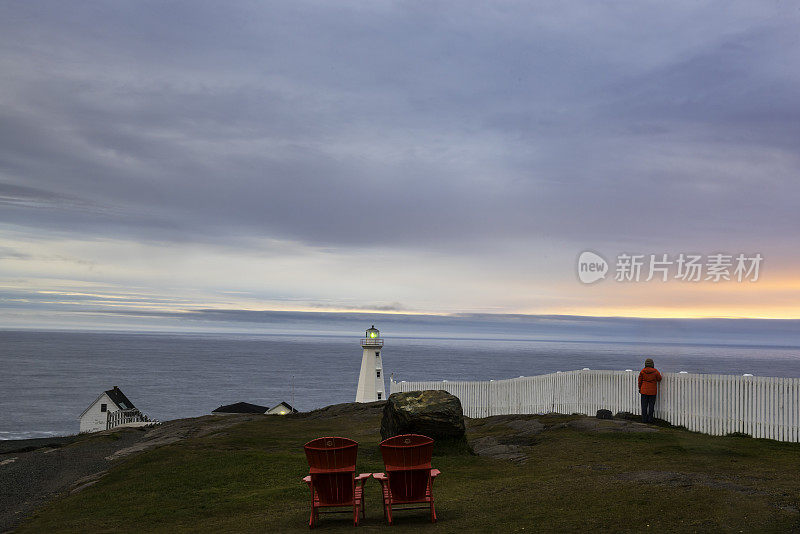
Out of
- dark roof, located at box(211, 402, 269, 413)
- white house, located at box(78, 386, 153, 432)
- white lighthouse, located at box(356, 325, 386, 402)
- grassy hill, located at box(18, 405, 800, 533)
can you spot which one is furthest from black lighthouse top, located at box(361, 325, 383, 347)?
grassy hill, located at box(18, 405, 800, 533)

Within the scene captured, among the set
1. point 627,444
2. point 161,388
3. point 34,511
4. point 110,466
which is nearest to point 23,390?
point 161,388

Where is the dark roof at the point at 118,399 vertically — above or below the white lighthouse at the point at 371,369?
below

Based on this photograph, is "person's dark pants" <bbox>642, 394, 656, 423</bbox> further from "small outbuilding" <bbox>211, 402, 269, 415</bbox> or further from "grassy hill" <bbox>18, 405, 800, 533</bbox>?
"small outbuilding" <bbox>211, 402, 269, 415</bbox>

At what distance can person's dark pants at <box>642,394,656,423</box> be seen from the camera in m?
16.3

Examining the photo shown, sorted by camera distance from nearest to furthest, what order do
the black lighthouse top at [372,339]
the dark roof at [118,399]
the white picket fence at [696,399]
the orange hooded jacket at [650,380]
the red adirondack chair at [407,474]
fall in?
the red adirondack chair at [407,474] < the white picket fence at [696,399] < the orange hooded jacket at [650,380] < the black lighthouse top at [372,339] < the dark roof at [118,399]

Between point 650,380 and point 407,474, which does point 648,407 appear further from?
point 407,474

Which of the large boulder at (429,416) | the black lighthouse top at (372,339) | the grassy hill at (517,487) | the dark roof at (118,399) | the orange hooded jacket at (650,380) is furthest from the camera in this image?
the dark roof at (118,399)

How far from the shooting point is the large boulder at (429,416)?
14789 millimetres

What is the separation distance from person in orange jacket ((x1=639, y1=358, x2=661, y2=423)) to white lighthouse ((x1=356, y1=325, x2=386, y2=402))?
26.4 metres

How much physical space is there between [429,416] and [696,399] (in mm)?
6477

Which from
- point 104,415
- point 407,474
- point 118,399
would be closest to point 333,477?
point 407,474

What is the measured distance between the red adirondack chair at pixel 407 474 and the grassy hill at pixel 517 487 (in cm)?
30

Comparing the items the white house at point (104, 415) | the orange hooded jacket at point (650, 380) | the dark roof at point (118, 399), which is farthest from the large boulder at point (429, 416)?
the dark roof at point (118, 399)

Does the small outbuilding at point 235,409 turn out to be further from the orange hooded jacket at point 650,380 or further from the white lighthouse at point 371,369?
the orange hooded jacket at point 650,380
